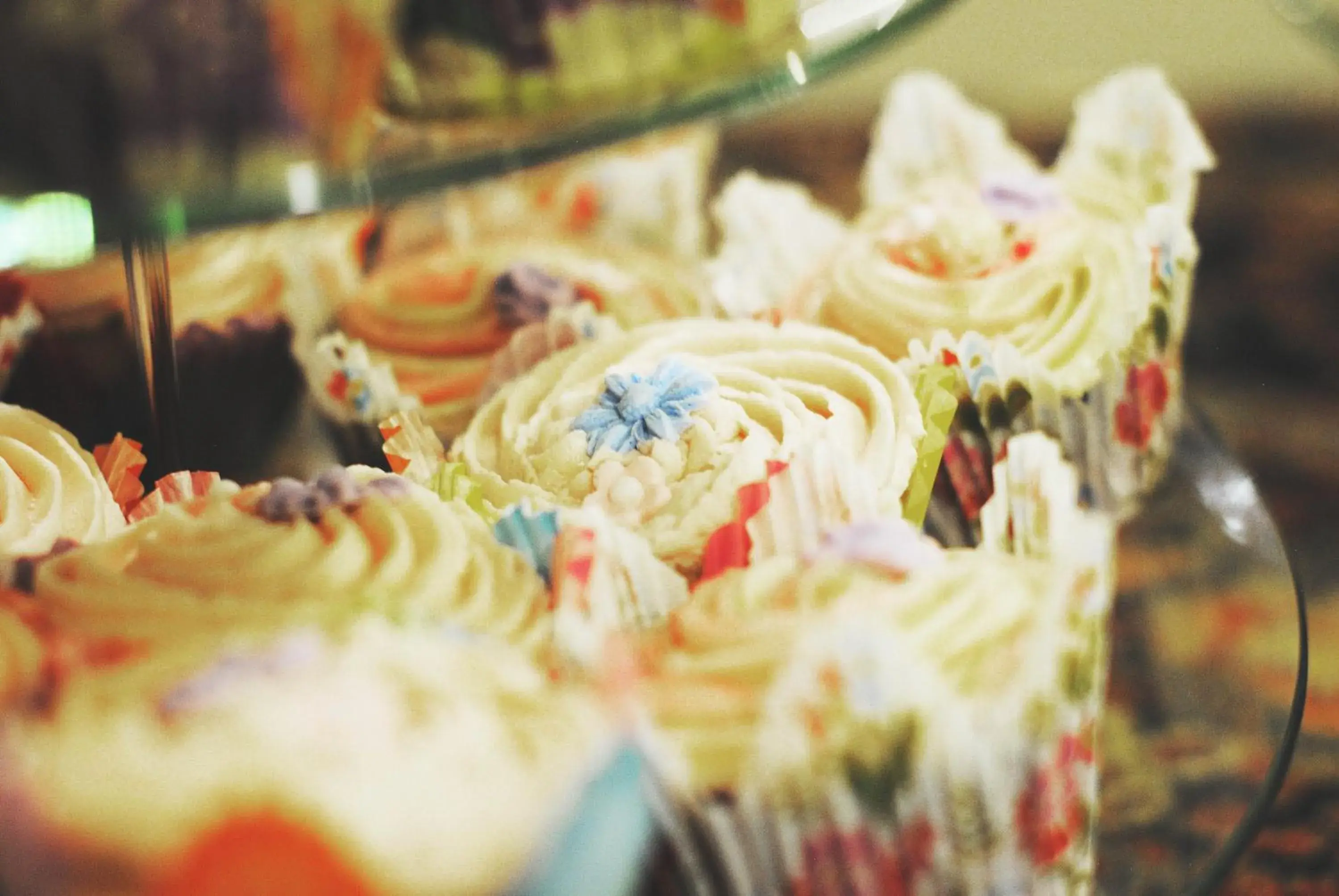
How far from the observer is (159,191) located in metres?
0.70

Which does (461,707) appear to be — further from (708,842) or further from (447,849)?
(708,842)

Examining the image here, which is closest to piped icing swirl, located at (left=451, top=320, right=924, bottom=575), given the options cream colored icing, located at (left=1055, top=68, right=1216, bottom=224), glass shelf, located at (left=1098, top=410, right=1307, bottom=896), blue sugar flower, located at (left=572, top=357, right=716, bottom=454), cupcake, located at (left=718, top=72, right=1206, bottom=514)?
blue sugar flower, located at (left=572, top=357, right=716, bottom=454)

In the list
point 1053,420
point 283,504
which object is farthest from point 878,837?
point 1053,420

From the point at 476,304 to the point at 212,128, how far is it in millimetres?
663

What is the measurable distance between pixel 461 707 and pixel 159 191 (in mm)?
332

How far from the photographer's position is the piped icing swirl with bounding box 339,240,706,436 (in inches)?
52.2

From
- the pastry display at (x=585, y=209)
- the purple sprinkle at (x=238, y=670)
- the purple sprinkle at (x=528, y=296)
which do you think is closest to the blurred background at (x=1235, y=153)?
the pastry display at (x=585, y=209)

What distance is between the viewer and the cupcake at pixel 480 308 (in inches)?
50.4

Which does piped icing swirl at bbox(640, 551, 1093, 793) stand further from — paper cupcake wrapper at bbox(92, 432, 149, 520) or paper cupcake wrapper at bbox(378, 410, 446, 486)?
paper cupcake wrapper at bbox(92, 432, 149, 520)

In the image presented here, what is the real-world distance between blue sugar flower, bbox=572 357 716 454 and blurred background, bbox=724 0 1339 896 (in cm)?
114

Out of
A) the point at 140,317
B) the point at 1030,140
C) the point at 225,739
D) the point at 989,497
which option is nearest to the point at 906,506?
the point at 989,497

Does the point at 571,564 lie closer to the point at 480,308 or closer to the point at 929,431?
the point at 929,431

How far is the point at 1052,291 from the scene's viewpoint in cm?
129

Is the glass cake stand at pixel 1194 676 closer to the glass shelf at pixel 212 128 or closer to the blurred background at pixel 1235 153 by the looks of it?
the glass shelf at pixel 212 128
